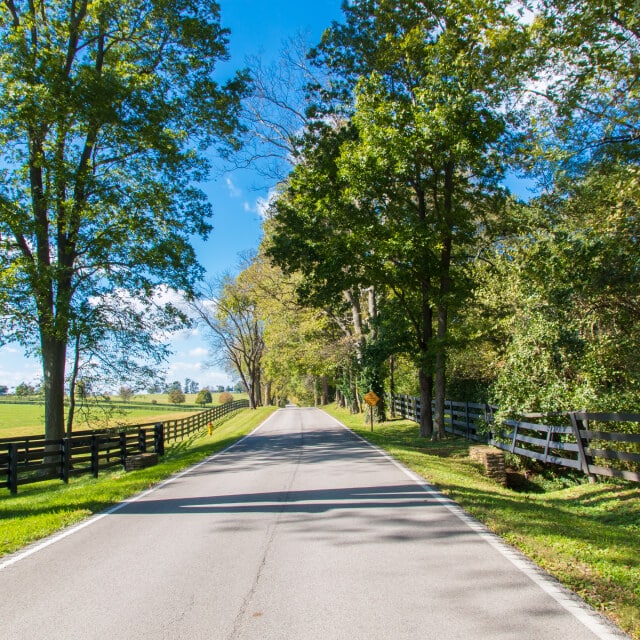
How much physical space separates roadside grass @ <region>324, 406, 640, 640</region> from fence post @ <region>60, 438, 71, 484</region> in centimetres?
912

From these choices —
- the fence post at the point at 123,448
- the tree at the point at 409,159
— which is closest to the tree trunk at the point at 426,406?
the tree at the point at 409,159

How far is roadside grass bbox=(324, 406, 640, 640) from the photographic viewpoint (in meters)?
4.64

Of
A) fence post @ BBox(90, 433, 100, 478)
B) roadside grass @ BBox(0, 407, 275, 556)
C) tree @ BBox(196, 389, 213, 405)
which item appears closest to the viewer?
roadside grass @ BBox(0, 407, 275, 556)

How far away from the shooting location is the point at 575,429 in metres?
10.5

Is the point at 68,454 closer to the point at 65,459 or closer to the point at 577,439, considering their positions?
the point at 65,459

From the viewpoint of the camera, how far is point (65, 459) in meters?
14.9

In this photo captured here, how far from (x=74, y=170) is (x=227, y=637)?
17.3m

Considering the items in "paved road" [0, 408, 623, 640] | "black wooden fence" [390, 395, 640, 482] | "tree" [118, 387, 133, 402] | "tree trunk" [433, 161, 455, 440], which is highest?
"tree trunk" [433, 161, 455, 440]

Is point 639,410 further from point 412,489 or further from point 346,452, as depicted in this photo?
point 346,452

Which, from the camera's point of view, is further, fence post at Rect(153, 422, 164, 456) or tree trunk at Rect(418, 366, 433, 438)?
tree trunk at Rect(418, 366, 433, 438)

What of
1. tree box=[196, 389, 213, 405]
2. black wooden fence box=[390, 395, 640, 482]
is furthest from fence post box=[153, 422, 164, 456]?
tree box=[196, 389, 213, 405]

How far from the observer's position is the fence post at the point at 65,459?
1482 centimetres

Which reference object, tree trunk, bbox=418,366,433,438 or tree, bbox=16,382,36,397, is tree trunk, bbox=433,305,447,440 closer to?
tree trunk, bbox=418,366,433,438

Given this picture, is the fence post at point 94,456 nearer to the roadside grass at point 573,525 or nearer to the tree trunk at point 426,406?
the roadside grass at point 573,525
